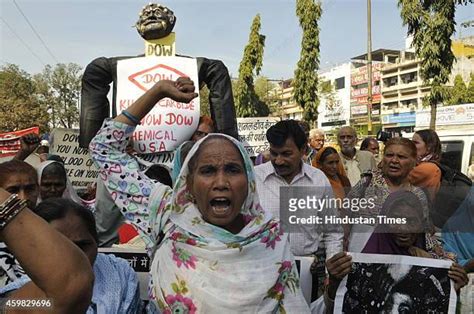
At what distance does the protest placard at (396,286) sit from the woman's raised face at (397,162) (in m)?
1.43

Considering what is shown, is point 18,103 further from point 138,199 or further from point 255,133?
point 138,199

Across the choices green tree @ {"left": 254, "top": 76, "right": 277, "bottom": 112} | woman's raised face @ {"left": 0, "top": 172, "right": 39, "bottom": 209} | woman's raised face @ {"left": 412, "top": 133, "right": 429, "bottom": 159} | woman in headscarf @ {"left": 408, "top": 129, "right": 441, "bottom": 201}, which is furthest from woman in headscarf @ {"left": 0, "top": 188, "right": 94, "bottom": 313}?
green tree @ {"left": 254, "top": 76, "right": 277, "bottom": 112}

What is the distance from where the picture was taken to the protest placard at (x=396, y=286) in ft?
6.48

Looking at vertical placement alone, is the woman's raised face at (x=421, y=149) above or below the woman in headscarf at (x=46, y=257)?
below

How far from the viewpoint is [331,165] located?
4.17m

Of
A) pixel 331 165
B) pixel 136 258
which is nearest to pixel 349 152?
pixel 331 165

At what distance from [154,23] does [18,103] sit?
22.6m

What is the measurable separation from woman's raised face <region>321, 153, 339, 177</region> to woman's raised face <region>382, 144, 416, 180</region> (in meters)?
0.73

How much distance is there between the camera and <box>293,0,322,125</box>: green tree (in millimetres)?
24891

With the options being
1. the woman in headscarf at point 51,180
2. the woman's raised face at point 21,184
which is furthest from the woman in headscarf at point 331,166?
the woman's raised face at point 21,184

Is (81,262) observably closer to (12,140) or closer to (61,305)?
(61,305)

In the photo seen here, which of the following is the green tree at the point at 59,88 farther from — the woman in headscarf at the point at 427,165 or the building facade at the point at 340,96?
the building facade at the point at 340,96

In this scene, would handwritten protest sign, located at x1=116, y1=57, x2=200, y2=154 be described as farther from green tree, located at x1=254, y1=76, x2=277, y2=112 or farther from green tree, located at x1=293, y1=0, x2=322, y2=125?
green tree, located at x1=254, y1=76, x2=277, y2=112

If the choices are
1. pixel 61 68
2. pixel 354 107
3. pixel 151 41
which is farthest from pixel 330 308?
pixel 354 107
